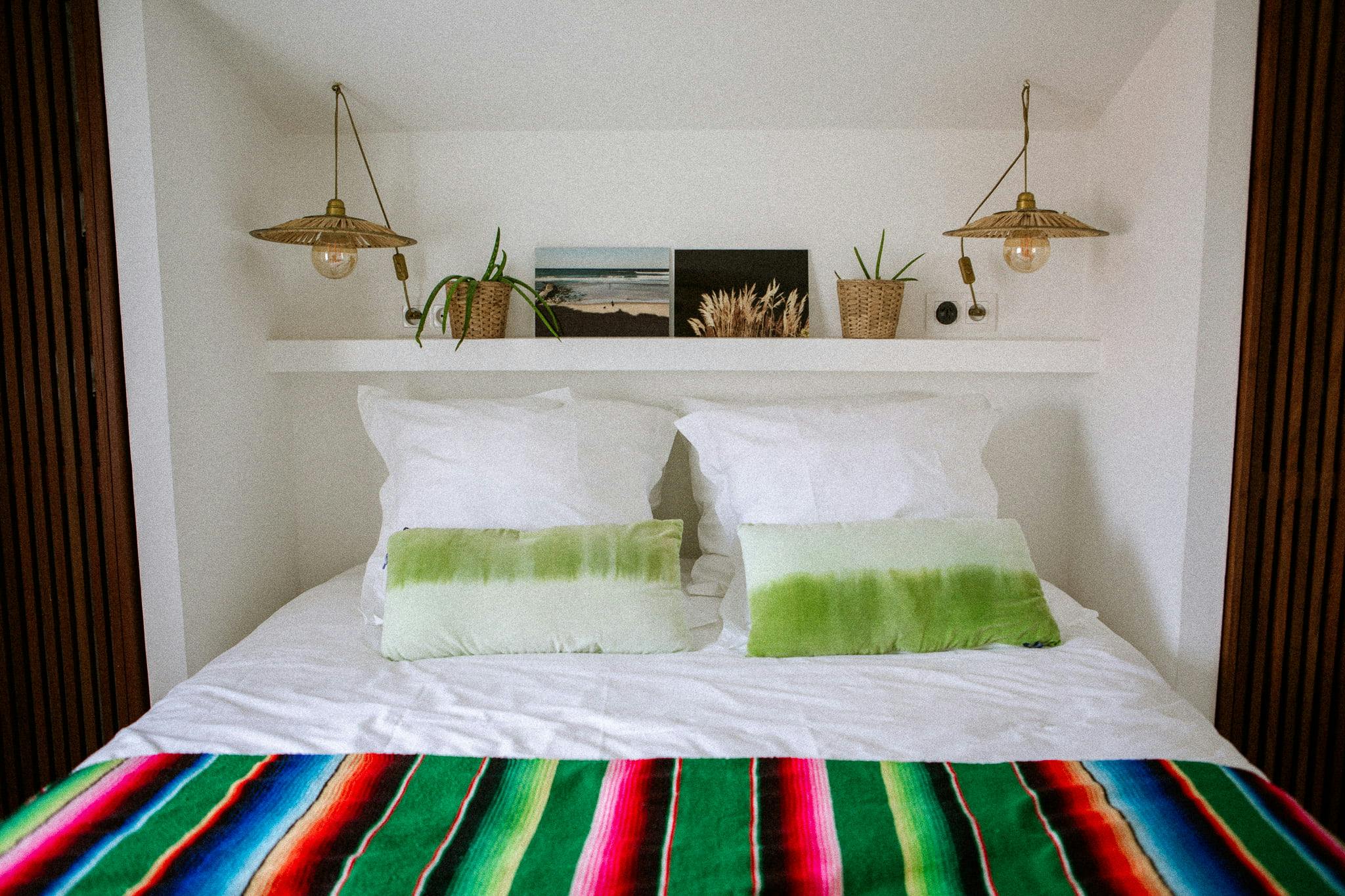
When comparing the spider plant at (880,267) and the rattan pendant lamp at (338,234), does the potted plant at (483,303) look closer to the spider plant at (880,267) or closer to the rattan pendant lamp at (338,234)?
the rattan pendant lamp at (338,234)

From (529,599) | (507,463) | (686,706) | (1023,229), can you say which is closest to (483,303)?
(507,463)

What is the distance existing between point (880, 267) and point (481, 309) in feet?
3.79

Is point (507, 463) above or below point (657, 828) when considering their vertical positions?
above

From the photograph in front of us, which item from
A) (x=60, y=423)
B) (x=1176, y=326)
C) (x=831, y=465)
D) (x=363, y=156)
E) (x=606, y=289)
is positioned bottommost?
(x=831, y=465)

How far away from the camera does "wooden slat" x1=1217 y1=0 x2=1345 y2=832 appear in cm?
188

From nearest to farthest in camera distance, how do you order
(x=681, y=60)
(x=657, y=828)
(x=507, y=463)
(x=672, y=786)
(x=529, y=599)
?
(x=657, y=828) < (x=672, y=786) < (x=529, y=599) < (x=507, y=463) < (x=681, y=60)

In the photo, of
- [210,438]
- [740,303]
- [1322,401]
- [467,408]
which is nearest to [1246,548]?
[1322,401]

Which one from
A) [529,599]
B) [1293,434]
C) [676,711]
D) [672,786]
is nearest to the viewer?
[672,786]

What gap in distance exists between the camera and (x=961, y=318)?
8.32ft

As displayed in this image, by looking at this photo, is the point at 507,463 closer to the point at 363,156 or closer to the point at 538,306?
the point at 538,306

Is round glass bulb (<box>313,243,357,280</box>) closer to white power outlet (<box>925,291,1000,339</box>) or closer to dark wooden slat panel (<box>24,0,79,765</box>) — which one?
dark wooden slat panel (<box>24,0,79,765</box>)

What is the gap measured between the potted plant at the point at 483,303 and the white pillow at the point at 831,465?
1.89ft

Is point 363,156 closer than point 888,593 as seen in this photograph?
No

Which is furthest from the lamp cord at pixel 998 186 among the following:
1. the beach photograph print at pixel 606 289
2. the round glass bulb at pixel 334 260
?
the round glass bulb at pixel 334 260
